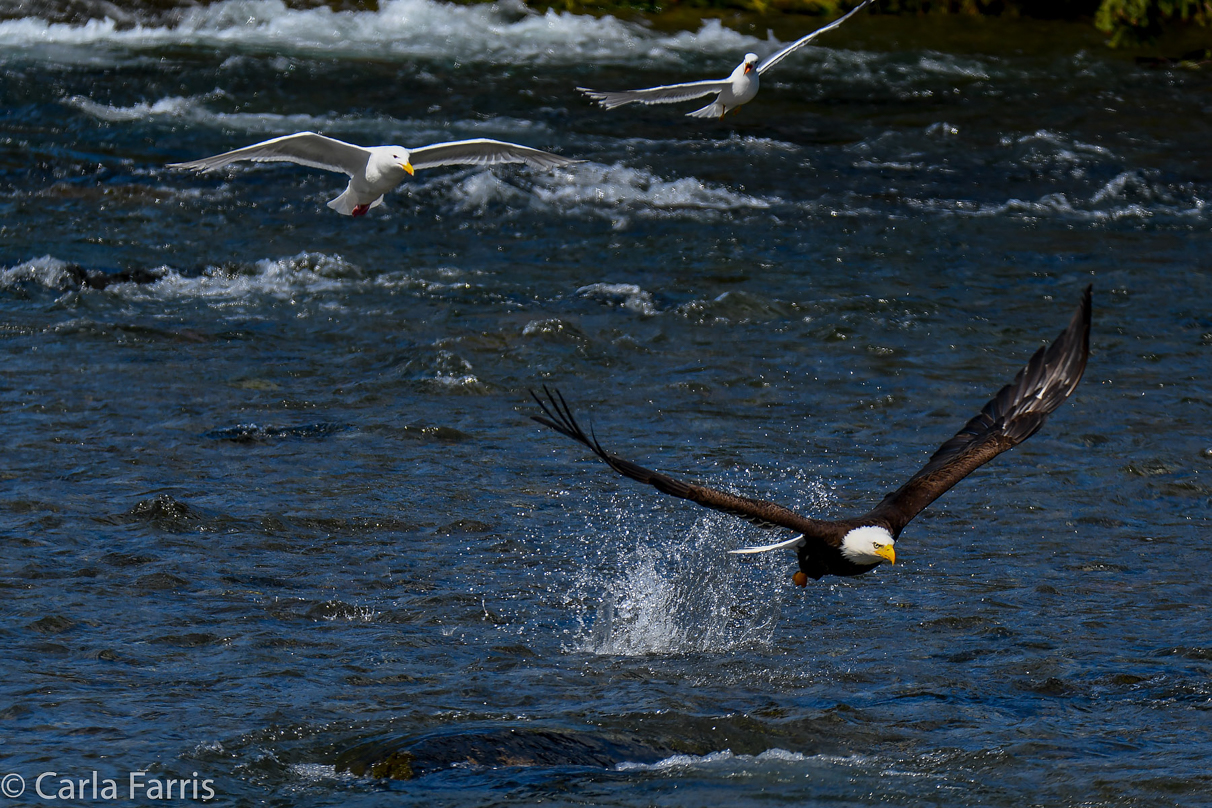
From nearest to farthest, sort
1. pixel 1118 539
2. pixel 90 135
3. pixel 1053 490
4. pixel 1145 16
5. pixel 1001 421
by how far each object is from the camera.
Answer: pixel 1001 421, pixel 1118 539, pixel 1053 490, pixel 90 135, pixel 1145 16

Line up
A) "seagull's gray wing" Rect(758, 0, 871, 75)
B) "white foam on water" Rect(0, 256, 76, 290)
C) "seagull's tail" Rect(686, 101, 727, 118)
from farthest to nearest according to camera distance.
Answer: "white foam on water" Rect(0, 256, 76, 290) < "seagull's tail" Rect(686, 101, 727, 118) < "seagull's gray wing" Rect(758, 0, 871, 75)

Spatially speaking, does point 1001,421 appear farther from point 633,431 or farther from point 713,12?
point 713,12

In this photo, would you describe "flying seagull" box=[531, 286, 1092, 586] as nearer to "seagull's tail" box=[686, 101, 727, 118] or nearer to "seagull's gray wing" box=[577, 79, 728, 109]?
"seagull's gray wing" box=[577, 79, 728, 109]

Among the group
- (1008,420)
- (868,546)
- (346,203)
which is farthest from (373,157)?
(868,546)

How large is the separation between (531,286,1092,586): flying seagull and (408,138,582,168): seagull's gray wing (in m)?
2.74

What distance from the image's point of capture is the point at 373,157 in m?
9.76

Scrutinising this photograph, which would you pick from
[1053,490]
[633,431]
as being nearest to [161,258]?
[633,431]

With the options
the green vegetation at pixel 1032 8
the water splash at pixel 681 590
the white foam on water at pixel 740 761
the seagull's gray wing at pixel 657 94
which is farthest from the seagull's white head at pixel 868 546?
the green vegetation at pixel 1032 8

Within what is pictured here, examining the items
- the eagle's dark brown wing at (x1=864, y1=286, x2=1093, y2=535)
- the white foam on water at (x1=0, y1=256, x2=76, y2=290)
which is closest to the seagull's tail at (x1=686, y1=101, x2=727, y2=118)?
the eagle's dark brown wing at (x1=864, y1=286, x2=1093, y2=535)

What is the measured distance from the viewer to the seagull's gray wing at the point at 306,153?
Answer: 9.12 meters

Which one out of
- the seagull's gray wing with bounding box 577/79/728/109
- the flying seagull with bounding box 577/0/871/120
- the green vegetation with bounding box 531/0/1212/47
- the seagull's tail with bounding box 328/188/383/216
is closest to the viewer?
the seagull's gray wing with bounding box 577/79/728/109

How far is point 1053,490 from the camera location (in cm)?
895

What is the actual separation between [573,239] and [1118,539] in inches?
257

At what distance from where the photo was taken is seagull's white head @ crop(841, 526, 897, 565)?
6.58 m
